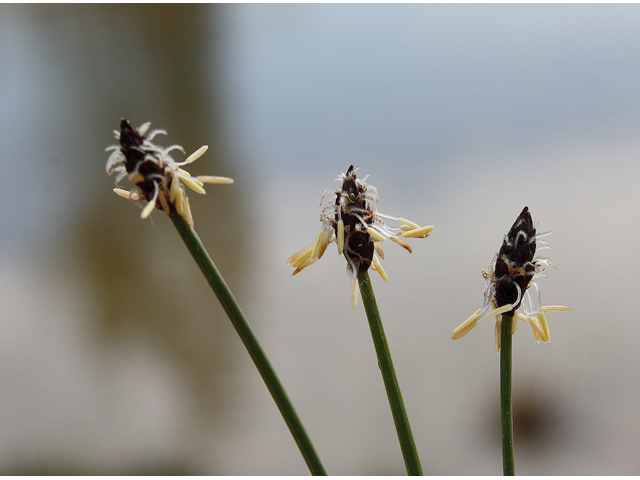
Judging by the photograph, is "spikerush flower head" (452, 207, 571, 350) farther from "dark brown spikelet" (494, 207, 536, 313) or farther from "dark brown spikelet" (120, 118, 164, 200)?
"dark brown spikelet" (120, 118, 164, 200)

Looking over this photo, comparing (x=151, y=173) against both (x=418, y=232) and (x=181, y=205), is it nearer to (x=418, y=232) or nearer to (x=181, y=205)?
(x=181, y=205)

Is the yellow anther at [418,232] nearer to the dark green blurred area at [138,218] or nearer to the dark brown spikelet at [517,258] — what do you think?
the dark brown spikelet at [517,258]

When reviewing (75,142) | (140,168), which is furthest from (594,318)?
(75,142)

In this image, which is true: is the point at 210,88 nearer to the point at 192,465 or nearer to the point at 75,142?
the point at 75,142

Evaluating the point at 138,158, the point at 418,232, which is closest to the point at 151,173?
the point at 138,158

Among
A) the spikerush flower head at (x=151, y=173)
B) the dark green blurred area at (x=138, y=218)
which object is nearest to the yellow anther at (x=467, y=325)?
the spikerush flower head at (x=151, y=173)
